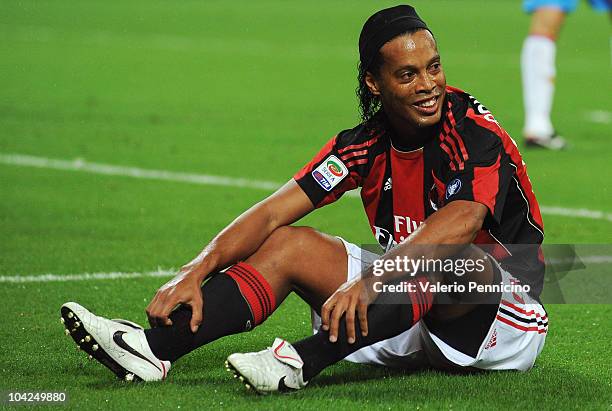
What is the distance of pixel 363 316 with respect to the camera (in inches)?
163

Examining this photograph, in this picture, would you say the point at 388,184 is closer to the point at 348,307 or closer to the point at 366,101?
the point at 366,101

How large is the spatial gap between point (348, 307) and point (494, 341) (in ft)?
2.08

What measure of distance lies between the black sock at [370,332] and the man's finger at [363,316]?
0.06ft

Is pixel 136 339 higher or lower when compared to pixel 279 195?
lower

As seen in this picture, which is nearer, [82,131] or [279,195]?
[279,195]

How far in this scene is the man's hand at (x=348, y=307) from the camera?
4121 mm

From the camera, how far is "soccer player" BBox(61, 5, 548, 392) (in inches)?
165

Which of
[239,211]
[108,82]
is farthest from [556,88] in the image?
[239,211]

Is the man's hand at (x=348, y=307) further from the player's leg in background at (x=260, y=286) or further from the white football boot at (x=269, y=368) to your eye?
the player's leg in background at (x=260, y=286)

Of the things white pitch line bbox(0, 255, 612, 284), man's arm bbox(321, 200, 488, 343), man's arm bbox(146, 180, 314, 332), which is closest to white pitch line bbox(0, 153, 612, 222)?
white pitch line bbox(0, 255, 612, 284)

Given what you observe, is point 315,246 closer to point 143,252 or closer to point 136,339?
point 136,339

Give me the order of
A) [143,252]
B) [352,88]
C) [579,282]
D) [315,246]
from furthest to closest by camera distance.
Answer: [352,88], [143,252], [579,282], [315,246]

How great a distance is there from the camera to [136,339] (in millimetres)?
4301

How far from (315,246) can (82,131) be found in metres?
7.19
